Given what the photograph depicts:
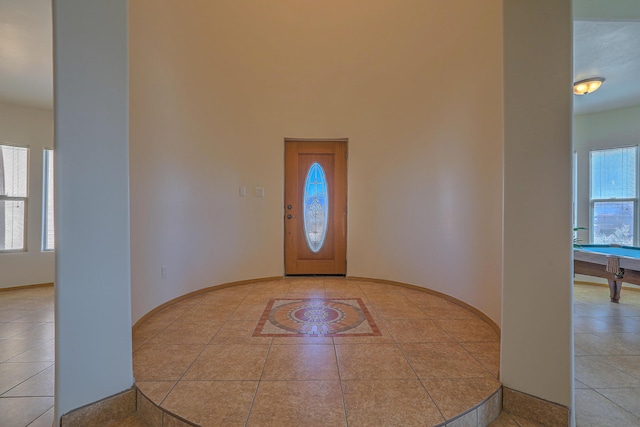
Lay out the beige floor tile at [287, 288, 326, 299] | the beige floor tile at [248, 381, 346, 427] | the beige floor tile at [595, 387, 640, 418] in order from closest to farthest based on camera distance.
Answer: the beige floor tile at [248, 381, 346, 427] → the beige floor tile at [595, 387, 640, 418] → the beige floor tile at [287, 288, 326, 299]

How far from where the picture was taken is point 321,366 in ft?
5.99

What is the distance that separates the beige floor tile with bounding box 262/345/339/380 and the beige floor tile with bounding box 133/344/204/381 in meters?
0.53

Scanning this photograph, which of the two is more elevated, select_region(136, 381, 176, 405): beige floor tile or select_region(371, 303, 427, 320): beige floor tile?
select_region(136, 381, 176, 405): beige floor tile

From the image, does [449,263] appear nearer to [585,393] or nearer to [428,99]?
[585,393]

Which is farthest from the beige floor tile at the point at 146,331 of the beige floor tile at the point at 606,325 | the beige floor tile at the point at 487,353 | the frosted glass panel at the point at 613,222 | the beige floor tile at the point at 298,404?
the frosted glass panel at the point at 613,222

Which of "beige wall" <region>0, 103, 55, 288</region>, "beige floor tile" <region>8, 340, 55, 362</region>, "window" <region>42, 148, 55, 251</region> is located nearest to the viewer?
"beige floor tile" <region>8, 340, 55, 362</region>

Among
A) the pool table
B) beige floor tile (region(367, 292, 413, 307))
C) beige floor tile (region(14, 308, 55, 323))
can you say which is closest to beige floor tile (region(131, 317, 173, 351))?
beige floor tile (region(14, 308, 55, 323))

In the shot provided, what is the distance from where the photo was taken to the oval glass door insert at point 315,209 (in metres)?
4.29

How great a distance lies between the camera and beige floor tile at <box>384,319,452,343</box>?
221 centimetres

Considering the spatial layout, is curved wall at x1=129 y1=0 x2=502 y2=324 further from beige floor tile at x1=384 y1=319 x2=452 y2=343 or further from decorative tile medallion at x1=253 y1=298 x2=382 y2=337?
decorative tile medallion at x1=253 y1=298 x2=382 y2=337

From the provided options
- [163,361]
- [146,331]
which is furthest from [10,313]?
[163,361]

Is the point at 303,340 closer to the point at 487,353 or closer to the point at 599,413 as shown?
the point at 487,353

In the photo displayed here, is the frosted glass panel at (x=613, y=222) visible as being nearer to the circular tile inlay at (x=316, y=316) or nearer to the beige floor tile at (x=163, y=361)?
the circular tile inlay at (x=316, y=316)

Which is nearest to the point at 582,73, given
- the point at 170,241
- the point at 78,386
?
the point at 170,241
